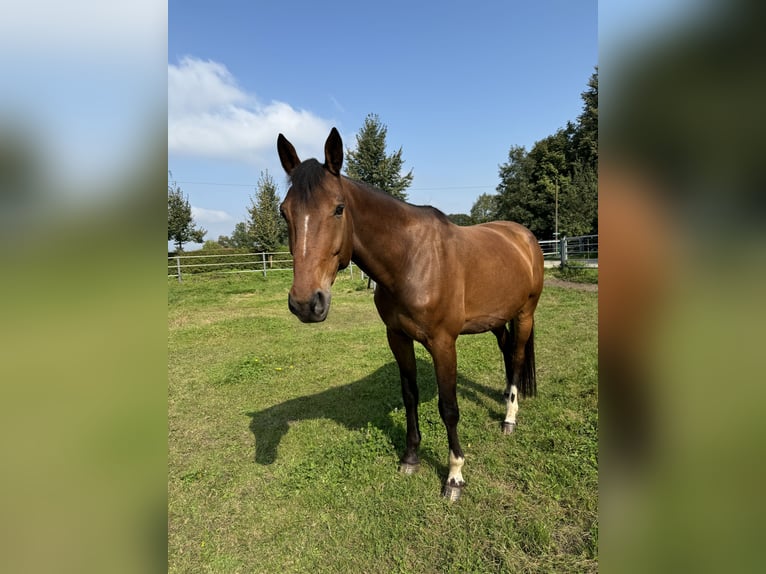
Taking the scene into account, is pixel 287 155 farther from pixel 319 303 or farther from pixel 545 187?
pixel 545 187

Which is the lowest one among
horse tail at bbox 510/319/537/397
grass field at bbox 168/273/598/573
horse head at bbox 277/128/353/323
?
grass field at bbox 168/273/598/573

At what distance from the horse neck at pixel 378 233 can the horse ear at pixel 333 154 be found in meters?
0.17

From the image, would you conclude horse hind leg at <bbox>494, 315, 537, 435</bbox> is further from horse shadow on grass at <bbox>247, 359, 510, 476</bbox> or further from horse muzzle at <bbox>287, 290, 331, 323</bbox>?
horse muzzle at <bbox>287, 290, 331, 323</bbox>

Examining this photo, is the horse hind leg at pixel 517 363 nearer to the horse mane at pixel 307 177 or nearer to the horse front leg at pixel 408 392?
the horse front leg at pixel 408 392

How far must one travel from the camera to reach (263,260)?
1762 cm

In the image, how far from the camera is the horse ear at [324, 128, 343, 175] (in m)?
2.07

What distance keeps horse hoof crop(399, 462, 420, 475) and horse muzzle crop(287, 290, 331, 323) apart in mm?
1795

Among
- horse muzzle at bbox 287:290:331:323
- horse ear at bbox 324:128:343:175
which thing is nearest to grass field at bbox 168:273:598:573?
horse muzzle at bbox 287:290:331:323

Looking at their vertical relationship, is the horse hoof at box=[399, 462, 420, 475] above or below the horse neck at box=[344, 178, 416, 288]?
below

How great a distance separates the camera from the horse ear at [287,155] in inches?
87.4
